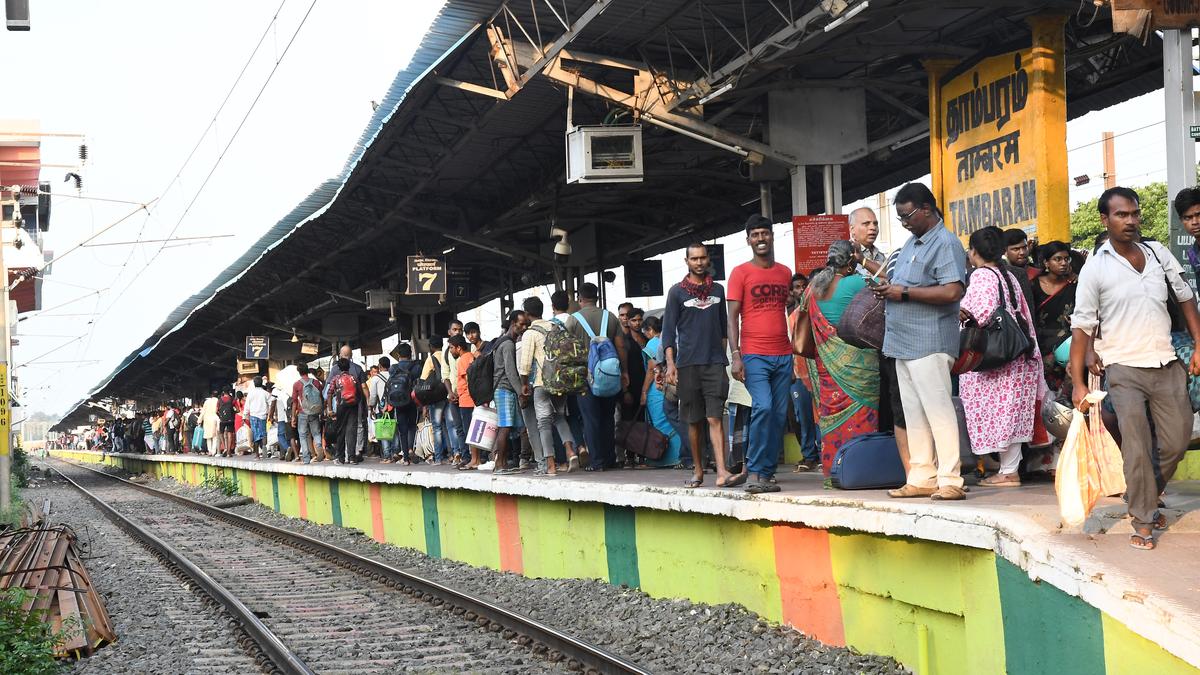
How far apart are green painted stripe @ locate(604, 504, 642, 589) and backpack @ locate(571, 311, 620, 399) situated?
1.75 metres

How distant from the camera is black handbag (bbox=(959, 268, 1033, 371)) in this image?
24.2 feet

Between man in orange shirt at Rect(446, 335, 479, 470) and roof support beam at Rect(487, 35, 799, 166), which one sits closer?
man in orange shirt at Rect(446, 335, 479, 470)

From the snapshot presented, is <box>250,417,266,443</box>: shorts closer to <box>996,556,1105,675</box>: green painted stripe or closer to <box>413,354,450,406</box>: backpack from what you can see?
<box>413,354,450,406</box>: backpack

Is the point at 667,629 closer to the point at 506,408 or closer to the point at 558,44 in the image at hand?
the point at 506,408

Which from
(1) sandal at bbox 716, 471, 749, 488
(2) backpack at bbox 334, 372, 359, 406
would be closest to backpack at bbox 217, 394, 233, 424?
(2) backpack at bbox 334, 372, 359, 406

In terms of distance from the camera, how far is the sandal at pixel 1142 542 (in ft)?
17.6

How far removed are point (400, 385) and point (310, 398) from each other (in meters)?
4.38

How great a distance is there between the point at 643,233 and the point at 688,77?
1176cm

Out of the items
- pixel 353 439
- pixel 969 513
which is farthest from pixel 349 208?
pixel 969 513

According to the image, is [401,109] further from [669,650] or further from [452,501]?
[669,650]

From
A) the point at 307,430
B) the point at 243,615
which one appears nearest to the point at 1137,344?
the point at 243,615

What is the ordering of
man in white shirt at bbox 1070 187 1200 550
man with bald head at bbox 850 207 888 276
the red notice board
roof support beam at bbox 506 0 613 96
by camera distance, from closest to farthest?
man in white shirt at bbox 1070 187 1200 550, man with bald head at bbox 850 207 888 276, roof support beam at bbox 506 0 613 96, the red notice board

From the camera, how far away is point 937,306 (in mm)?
6953

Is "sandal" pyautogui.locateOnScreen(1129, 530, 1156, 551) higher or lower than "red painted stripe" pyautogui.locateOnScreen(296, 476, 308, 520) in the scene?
higher
